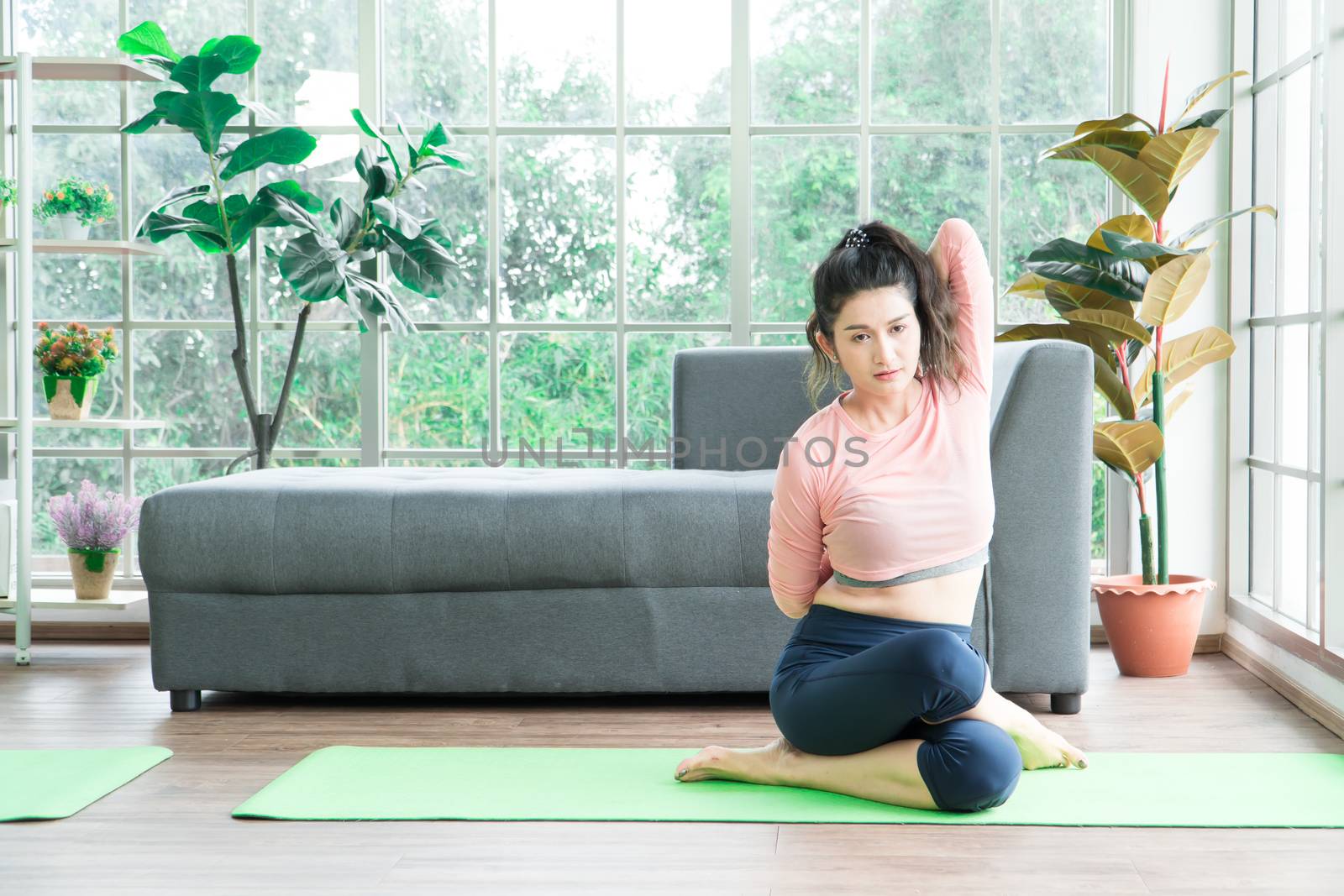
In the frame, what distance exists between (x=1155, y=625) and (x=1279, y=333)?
0.82 metres

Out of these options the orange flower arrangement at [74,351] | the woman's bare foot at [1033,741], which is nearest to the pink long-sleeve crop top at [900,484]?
the woman's bare foot at [1033,741]

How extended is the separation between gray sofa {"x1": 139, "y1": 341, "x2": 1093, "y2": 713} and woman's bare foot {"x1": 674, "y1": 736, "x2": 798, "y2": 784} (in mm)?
503

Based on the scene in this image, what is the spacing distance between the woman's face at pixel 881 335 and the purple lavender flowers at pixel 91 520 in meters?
2.21

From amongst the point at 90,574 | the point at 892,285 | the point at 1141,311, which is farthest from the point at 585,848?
the point at 90,574

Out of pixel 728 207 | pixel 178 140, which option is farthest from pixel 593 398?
pixel 178 140

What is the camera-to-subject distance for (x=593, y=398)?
3.49 metres

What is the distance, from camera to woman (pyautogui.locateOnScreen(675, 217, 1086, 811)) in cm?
173

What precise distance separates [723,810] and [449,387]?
200 centimetres

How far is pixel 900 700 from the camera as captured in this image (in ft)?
5.57

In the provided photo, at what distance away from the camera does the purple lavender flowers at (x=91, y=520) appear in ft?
10.4

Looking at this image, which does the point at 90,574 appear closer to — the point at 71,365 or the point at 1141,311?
the point at 71,365

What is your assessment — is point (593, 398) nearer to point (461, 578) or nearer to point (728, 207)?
point (728, 207)

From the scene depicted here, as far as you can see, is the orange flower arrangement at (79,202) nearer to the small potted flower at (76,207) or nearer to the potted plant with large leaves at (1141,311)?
the small potted flower at (76,207)

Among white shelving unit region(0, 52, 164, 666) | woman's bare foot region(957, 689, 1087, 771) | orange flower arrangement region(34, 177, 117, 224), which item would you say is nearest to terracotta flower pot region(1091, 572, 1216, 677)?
woman's bare foot region(957, 689, 1087, 771)
